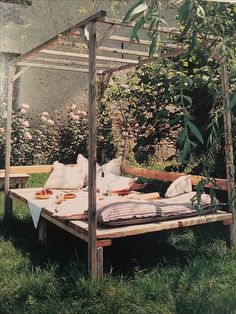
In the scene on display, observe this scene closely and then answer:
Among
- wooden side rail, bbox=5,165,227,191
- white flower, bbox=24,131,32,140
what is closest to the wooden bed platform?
wooden side rail, bbox=5,165,227,191

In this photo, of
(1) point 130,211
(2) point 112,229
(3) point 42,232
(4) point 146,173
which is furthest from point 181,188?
(3) point 42,232

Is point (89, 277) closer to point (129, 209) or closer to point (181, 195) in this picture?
point (129, 209)

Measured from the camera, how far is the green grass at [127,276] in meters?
3.16

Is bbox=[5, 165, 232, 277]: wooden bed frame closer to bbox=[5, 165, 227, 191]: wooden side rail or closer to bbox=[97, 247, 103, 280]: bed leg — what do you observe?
bbox=[97, 247, 103, 280]: bed leg

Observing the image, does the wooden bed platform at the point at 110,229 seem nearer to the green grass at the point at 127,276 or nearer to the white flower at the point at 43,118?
the green grass at the point at 127,276

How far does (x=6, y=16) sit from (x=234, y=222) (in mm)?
7932

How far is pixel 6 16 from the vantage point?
10156 millimetres

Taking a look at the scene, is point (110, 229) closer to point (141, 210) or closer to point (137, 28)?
point (141, 210)

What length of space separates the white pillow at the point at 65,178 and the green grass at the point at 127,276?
139 centimetres

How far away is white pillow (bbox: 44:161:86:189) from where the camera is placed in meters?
6.38

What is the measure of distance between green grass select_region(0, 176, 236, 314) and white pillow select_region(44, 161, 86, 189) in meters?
1.39

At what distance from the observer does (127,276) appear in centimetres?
386

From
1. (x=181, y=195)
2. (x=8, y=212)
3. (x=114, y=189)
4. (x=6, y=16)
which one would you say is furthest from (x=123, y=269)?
(x=6, y=16)

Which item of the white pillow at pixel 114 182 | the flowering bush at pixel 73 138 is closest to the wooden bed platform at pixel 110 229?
the white pillow at pixel 114 182
